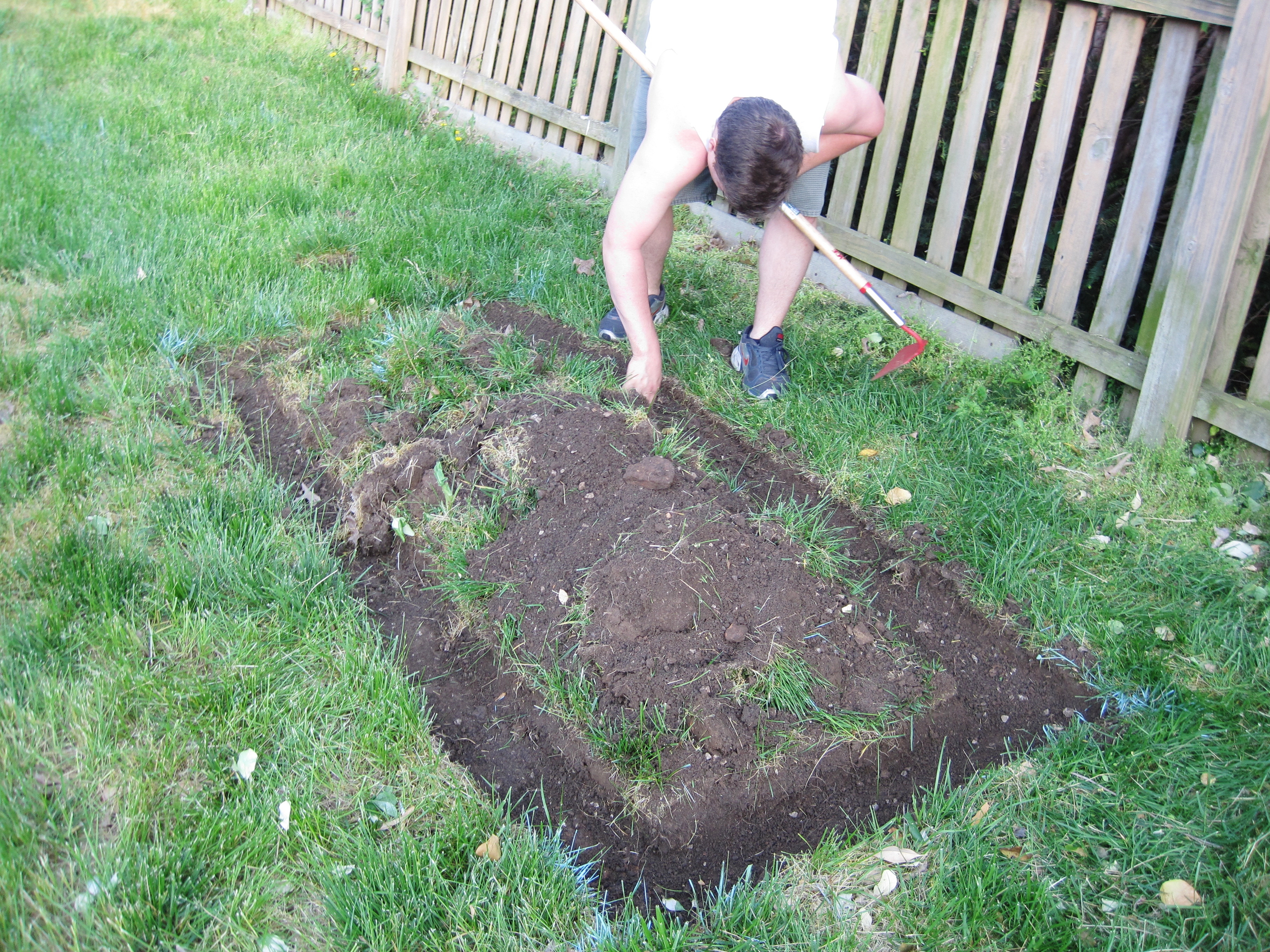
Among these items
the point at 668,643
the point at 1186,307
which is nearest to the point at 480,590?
the point at 668,643

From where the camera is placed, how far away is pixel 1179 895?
74.4 inches

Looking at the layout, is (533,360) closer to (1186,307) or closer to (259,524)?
(259,524)

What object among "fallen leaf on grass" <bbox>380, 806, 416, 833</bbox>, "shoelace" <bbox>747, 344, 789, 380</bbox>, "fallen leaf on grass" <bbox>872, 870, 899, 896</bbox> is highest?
"shoelace" <bbox>747, 344, 789, 380</bbox>

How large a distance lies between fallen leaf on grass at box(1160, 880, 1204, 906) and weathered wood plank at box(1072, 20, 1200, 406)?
211 cm

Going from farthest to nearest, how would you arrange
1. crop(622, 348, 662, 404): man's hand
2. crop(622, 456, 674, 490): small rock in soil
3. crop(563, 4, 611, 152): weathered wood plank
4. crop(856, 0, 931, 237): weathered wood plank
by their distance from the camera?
crop(563, 4, 611, 152): weathered wood plank → crop(856, 0, 931, 237): weathered wood plank → crop(622, 348, 662, 404): man's hand → crop(622, 456, 674, 490): small rock in soil

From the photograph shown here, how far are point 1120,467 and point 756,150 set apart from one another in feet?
5.76

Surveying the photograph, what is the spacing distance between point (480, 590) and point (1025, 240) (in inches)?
104

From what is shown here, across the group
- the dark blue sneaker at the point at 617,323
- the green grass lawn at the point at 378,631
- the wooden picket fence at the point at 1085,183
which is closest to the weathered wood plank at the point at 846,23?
the wooden picket fence at the point at 1085,183

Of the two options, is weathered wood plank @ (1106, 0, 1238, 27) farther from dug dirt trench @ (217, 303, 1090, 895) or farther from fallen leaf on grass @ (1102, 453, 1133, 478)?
dug dirt trench @ (217, 303, 1090, 895)

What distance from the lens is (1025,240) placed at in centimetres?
372

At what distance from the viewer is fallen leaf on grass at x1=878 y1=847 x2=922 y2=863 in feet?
6.68

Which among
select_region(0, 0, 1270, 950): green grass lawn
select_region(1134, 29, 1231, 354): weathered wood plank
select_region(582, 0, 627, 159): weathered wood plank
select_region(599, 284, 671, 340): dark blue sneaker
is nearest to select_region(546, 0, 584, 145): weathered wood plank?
select_region(582, 0, 627, 159): weathered wood plank

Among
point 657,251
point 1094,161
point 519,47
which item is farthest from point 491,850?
point 519,47

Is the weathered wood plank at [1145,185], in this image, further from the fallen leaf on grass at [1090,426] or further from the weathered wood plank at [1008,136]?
the weathered wood plank at [1008,136]
